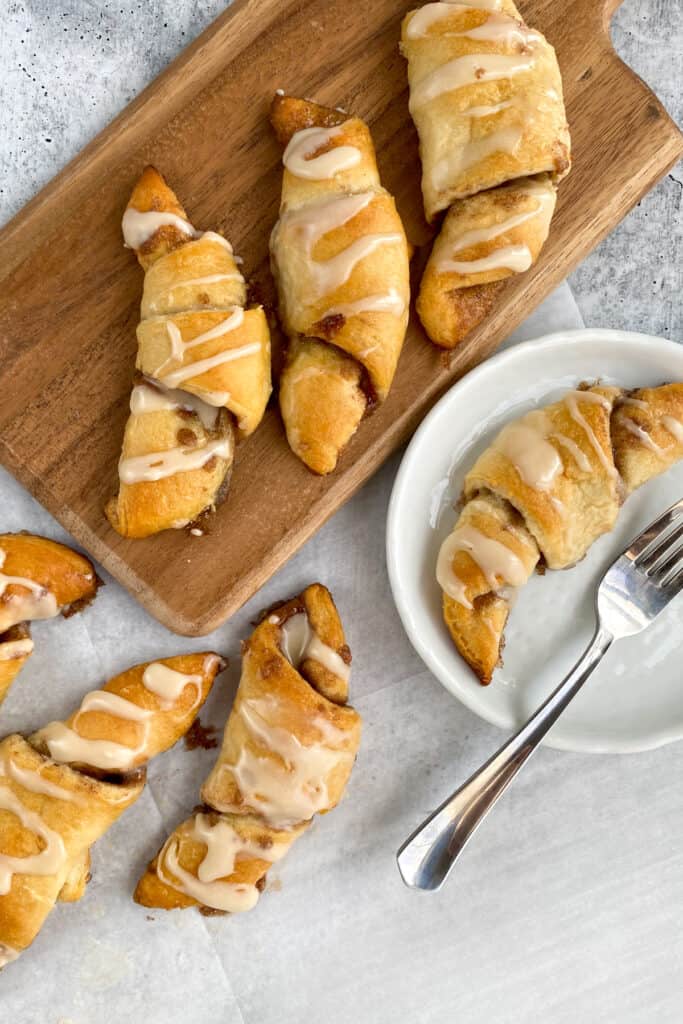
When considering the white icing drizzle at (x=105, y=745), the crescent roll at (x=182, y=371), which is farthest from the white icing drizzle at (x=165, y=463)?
the white icing drizzle at (x=105, y=745)

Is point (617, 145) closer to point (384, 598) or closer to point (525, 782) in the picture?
point (384, 598)

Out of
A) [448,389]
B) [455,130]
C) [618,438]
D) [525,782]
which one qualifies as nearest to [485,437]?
[448,389]

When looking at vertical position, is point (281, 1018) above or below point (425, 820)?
below

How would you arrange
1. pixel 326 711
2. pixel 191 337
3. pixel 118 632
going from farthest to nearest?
pixel 118 632 → pixel 326 711 → pixel 191 337

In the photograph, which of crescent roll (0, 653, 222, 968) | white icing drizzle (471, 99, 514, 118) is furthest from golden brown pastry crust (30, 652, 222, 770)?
white icing drizzle (471, 99, 514, 118)

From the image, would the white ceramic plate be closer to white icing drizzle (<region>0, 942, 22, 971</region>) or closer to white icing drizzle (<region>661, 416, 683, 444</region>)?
white icing drizzle (<region>661, 416, 683, 444</region>)

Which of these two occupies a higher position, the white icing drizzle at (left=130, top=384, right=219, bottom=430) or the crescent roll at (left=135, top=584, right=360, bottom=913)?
the white icing drizzle at (left=130, top=384, right=219, bottom=430)

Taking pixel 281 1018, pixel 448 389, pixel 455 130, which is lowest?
pixel 281 1018
